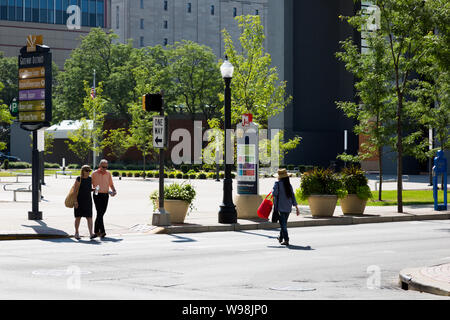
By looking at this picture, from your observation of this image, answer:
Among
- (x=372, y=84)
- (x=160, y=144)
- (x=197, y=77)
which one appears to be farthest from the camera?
(x=197, y=77)

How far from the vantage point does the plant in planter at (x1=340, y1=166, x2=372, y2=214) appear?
26.5m

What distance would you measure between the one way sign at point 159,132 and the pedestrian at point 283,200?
4974mm

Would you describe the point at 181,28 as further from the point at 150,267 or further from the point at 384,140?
the point at 150,267

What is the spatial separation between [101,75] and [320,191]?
6947 cm

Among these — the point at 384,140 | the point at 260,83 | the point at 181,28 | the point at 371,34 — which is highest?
the point at 181,28

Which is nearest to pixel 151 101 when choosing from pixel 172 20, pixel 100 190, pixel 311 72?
pixel 100 190

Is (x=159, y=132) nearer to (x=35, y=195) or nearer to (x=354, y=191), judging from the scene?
(x=35, y=195)

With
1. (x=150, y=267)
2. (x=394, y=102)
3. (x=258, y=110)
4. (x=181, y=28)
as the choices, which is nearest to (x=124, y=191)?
→ (x=258, y=110)

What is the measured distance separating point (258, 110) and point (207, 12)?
97498mm

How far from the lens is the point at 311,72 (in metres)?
78.8

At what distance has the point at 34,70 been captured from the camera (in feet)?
78.9

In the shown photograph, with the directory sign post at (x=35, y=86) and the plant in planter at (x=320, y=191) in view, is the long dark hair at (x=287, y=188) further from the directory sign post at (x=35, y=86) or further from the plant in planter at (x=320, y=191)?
the directory sign post at (x=35, y=86)

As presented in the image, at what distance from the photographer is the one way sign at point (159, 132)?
71.8 ft

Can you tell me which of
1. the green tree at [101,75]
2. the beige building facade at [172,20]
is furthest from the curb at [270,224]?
the beige building facade at [172,20]
